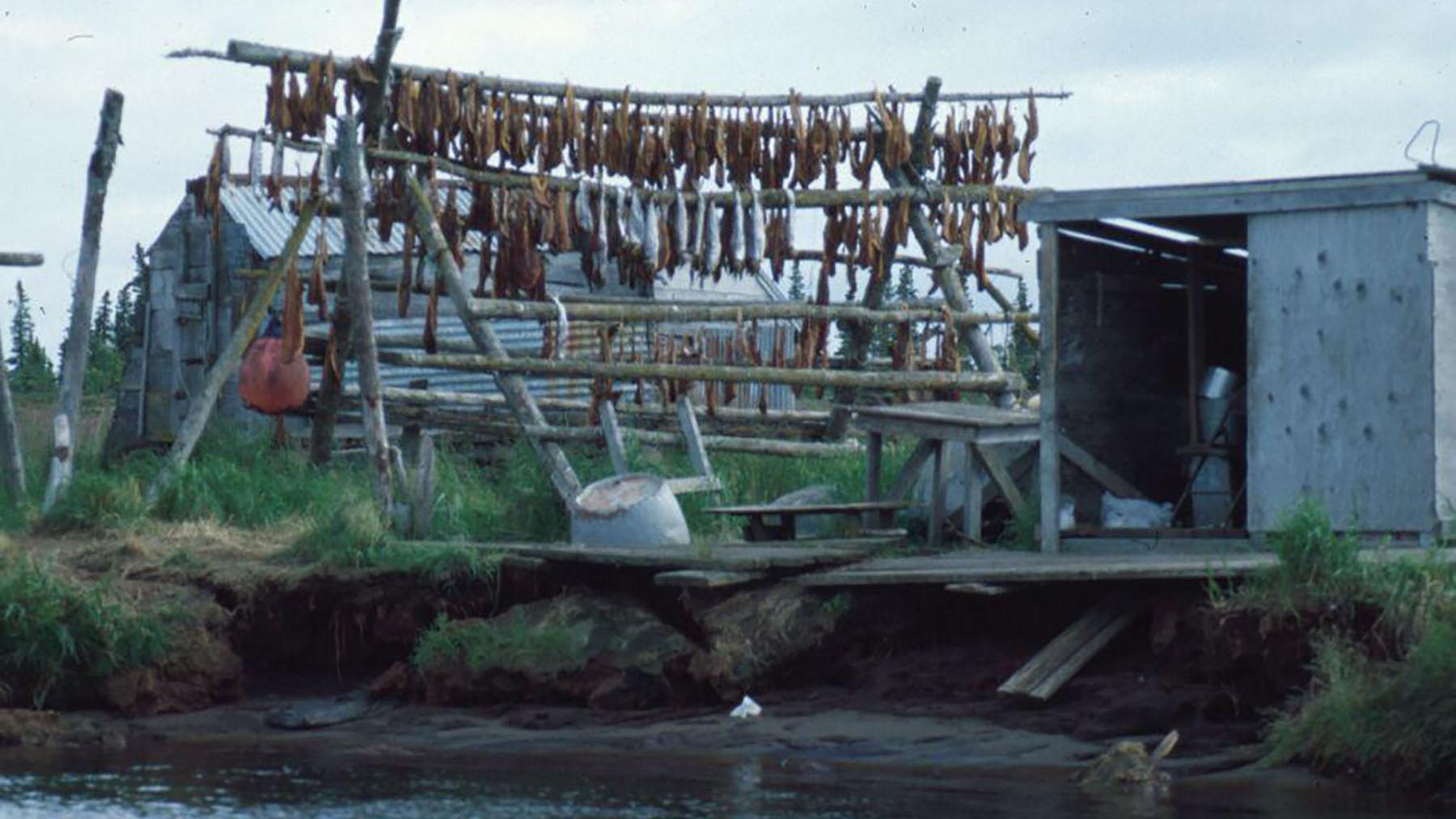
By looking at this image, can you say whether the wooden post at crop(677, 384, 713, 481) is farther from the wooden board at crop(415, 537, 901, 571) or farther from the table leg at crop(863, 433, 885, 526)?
the wooden board at crop(415, 537, 901, 571)

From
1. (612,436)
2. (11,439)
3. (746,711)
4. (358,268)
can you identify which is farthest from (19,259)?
(746,711)

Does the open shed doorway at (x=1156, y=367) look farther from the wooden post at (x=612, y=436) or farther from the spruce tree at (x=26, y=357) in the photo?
the spruce tree at (x=26, y=357)

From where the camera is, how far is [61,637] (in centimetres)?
1359

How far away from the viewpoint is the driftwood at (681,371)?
53.9ft

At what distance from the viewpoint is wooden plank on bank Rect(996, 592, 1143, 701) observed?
12.2 m

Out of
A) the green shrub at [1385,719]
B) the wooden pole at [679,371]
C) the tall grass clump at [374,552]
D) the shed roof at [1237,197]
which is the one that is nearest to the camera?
the green shrub at [1385,719]

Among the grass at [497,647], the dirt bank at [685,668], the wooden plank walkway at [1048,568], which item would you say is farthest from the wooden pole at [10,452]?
the wooden plank walkway at [1048,568]

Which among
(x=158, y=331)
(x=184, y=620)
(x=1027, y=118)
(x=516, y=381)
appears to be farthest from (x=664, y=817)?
(x=158, y=331)

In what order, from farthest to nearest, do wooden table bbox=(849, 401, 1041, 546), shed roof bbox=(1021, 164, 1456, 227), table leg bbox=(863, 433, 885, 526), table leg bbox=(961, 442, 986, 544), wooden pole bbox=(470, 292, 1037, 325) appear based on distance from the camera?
wooden pole bbox=(470, 292, 1037, 325) < table leg bbox=(863, 433, 885, 526) < table leg bbox=(961, 442, 986, 544) < wooden table bbox=(849, 401, 1041, 546) < shed roof bbox=(1021, 164, 1456, 227)

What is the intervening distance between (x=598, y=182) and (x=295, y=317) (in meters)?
2.72

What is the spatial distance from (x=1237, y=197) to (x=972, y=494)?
3.02 metres

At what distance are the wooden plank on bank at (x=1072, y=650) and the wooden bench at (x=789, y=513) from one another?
266cm

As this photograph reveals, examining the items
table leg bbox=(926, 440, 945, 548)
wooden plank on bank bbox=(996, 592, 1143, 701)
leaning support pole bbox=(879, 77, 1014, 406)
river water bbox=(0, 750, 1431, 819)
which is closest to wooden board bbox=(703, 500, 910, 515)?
table leg bbox=(926, 440, 945, 548)

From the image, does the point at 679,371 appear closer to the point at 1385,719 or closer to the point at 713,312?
the point at 713,312
